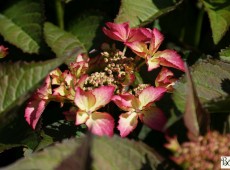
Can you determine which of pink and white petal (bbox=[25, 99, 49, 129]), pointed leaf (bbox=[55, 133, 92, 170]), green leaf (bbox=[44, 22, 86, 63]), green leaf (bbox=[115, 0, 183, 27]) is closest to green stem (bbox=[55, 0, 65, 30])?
green leaf (bbox=[44, 22, 86, 63])

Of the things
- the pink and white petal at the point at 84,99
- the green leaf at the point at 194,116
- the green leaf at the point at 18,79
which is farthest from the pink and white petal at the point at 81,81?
the green leaf at the point at 194,116

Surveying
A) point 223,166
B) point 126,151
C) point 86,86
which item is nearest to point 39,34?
point 86,86

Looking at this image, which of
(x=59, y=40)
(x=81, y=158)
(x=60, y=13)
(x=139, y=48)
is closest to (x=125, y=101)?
(x=139, y=48)

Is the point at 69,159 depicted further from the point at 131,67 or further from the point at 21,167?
the point at 131,67

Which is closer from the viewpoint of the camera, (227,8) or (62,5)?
(227,8)

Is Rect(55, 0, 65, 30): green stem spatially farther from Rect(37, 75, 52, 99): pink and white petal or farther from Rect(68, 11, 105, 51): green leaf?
Answer: Rect(37, 75, 52, 99): pink and white petal

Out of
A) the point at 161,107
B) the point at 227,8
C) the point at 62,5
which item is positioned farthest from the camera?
the point at 62,5

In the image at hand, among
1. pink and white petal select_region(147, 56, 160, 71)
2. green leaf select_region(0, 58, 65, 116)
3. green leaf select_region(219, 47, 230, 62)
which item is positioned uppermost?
green leaf select_region(0, 58, 65, 116)
